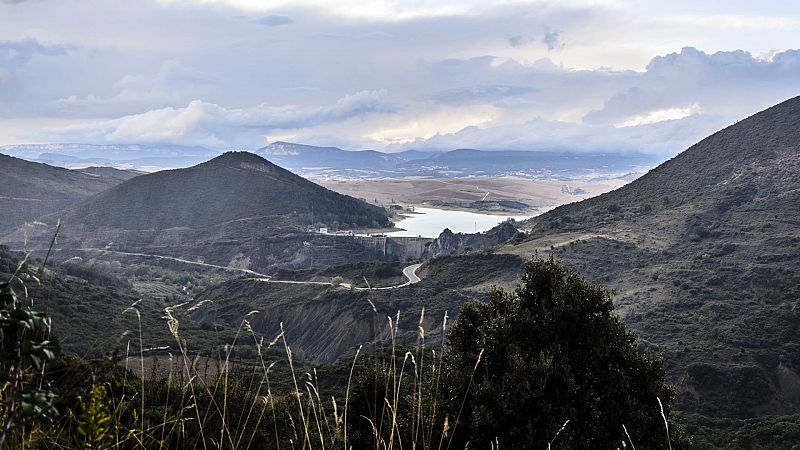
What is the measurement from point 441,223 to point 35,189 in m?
88.6

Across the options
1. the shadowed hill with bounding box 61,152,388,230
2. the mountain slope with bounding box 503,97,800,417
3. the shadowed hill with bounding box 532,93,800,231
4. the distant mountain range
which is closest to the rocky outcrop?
the distant mountain range

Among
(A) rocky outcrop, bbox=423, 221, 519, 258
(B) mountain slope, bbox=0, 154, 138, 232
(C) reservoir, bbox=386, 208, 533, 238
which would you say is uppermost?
(B) mountain slope, bbox=0, 154, 138, 232

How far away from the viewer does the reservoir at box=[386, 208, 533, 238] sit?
144625mm

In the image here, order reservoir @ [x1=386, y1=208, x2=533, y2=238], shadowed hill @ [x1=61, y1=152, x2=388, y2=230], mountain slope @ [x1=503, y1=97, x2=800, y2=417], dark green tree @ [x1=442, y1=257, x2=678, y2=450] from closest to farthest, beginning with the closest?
1. dark green tree @ [x1=442, y1=257, x2=678, y2=450]
2. mountain slope @ [x1=503, y1=97, x2=800, y2=417]
3. shadowed hill @ [x1=61, y1=152, x2=388, y2=230]
4. reservoir @ [x1=386, y1=208, x2=533, y2=238]

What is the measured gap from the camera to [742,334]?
141 ft

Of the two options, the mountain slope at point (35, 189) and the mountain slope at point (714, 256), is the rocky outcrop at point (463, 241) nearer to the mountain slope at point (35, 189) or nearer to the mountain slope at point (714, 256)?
the mountain slope at point (714, 256)

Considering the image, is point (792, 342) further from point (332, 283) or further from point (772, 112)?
point (772, 112)

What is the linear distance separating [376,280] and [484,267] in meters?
12.3

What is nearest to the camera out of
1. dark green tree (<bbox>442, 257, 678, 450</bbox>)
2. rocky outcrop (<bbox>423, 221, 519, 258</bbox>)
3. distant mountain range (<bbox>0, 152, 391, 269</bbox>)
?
dark green tree (<bbox>442, 257, 678, 450</bbox>)

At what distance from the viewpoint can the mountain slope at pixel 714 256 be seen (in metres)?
39.0

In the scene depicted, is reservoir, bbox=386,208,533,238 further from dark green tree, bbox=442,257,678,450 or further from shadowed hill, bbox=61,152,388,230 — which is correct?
dark green tree, bbox=442,257,678,450

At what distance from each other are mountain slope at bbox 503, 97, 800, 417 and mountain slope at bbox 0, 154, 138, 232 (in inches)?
3972

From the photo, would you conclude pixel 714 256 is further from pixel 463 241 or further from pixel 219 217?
pixel 219 217

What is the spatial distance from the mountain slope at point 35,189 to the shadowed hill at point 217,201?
865cm
